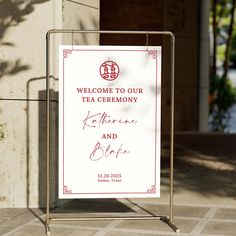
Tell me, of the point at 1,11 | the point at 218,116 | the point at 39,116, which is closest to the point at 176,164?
the point at 39,116

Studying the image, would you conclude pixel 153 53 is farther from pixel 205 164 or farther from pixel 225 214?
pixel 205 164

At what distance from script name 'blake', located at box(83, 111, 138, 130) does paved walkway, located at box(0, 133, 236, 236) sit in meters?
0.98

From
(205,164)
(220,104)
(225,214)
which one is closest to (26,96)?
(225,214)

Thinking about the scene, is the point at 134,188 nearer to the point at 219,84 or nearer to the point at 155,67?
the point at 155,67

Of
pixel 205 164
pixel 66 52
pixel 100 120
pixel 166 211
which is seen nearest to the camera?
pixel 66 52

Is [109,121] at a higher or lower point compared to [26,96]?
lower

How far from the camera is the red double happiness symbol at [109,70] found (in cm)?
617

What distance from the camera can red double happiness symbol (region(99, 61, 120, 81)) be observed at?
6168 millimetres

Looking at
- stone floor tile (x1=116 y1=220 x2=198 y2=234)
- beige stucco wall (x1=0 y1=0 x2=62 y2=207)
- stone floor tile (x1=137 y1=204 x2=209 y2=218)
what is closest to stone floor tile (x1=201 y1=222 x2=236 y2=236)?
stone floor tile (x1=116 y1=220 x2=198 y2=234)

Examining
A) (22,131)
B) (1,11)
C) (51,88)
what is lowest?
(22,131)

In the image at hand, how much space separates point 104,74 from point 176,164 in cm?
425

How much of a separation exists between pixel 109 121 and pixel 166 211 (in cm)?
140

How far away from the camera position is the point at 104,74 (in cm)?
619

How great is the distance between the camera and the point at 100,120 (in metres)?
6.26
